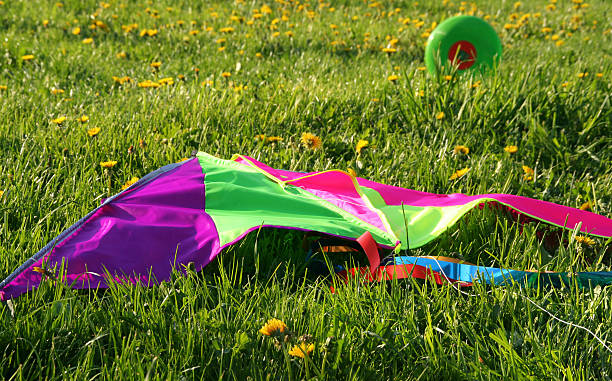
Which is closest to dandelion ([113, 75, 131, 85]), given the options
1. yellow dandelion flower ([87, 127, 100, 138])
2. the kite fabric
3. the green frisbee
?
yellow dandelion flower ([87, 127, 100, 138])

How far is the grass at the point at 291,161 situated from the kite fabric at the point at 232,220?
0.06m

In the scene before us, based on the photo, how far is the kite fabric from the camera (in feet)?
4.83

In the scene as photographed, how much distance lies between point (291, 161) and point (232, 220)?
2.51 ft

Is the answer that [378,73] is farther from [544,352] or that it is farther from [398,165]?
[544,352]

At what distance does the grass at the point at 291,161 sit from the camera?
122 centimetres

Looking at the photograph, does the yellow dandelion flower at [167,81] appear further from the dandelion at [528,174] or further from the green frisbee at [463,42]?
the dandelion at [528,174]

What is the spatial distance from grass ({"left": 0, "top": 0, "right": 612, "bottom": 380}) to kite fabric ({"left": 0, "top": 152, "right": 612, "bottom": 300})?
0.06 m

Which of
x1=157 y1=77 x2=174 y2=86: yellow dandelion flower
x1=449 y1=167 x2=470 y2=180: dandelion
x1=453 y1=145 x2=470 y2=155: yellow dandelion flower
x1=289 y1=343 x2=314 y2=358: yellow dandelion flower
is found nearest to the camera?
x1=289 y1=343 x2=314 y2=358: yellow dandelion flower

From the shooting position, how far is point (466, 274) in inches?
59.7

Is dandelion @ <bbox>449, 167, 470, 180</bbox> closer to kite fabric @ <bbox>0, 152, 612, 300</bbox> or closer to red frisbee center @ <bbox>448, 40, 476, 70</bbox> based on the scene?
kite fabric @ <bbox>0, 152, 612, 300</bbox>

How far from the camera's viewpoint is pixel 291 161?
2.41m

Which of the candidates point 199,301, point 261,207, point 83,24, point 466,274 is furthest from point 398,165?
point 83,24

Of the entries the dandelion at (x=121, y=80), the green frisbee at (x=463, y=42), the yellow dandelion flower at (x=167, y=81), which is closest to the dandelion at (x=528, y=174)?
the green frisbee at (x=463, y=42)

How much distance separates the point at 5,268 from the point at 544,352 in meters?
1.31
